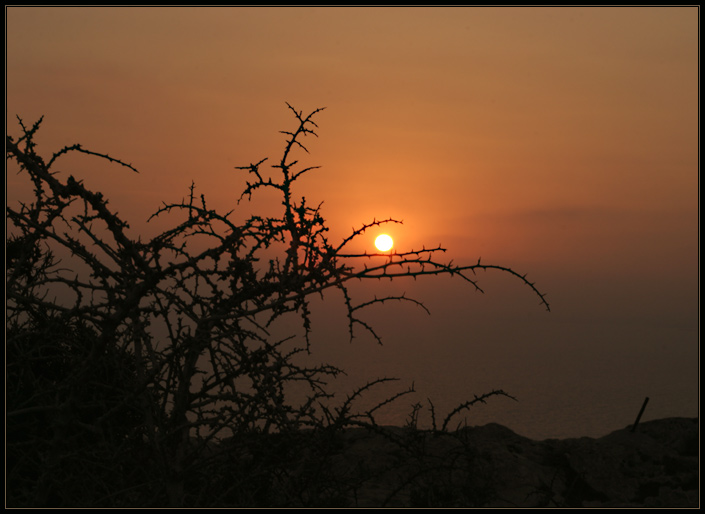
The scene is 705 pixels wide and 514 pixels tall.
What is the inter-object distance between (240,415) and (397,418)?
89.3m

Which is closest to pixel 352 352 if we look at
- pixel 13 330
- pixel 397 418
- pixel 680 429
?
pixel 397 418

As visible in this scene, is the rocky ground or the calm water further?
the calm water

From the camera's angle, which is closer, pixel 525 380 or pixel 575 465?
pixel 575 465

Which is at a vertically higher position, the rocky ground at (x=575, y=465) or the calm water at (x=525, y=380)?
the calm water at (x=525, y=380)

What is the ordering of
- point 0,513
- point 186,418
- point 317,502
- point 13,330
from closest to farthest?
1. point 0,513
2. point 186,418
3. point 317,502
4. point 13,330

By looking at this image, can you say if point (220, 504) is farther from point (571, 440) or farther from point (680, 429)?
point (680, 429)

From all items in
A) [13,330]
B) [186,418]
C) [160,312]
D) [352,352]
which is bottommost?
[186,418]

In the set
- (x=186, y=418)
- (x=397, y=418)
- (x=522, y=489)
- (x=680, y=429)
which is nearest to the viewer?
(x=186, y=418)

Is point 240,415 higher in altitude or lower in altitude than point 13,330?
lower

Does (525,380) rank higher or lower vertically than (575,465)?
higher

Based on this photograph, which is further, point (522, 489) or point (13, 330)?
point (522, 489)

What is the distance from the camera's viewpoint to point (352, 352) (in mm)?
140875

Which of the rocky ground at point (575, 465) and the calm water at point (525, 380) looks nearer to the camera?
the rocky ground at point (575, 465)

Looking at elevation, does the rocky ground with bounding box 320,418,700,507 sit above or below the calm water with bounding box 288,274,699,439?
below
